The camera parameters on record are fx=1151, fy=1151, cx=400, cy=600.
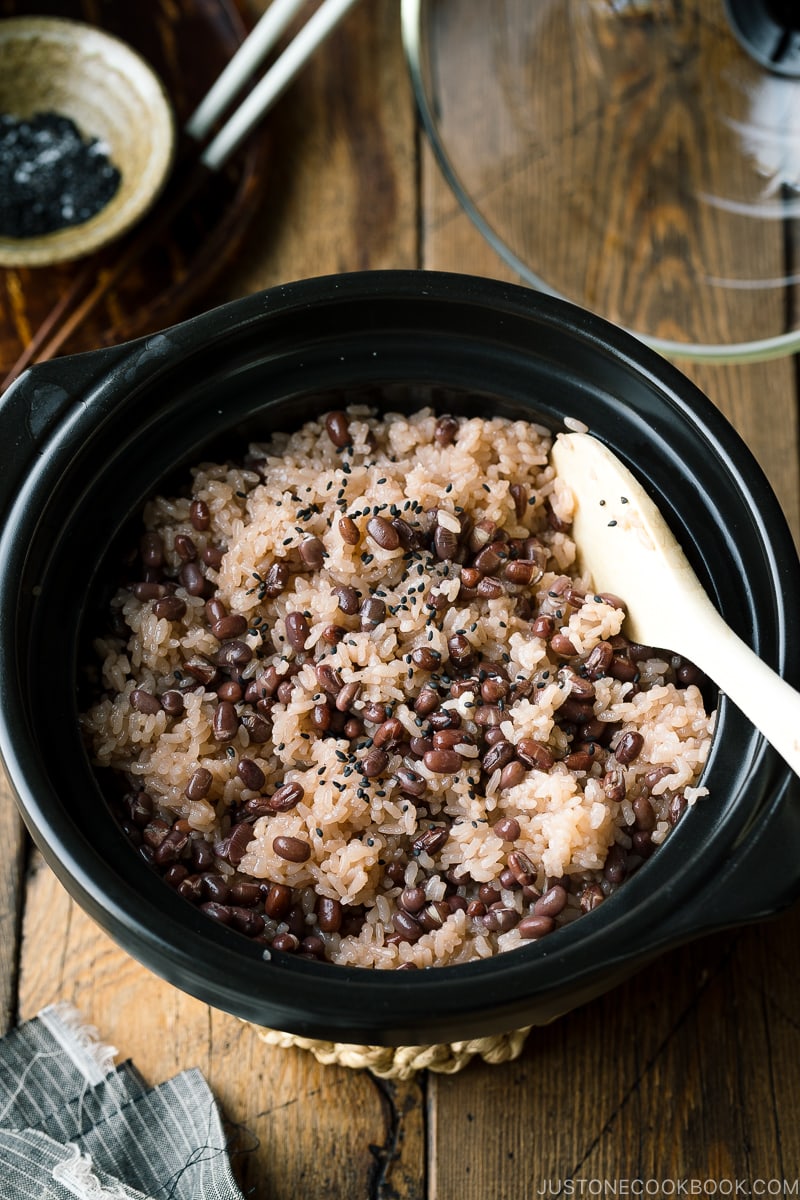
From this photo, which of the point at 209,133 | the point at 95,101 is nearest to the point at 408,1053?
the point at 209,133

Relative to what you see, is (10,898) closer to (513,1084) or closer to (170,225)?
(513,1084)

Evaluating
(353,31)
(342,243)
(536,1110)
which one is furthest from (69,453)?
(353,31)

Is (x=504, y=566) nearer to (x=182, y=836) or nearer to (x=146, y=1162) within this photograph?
(x=182, y=836)

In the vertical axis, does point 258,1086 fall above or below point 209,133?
below

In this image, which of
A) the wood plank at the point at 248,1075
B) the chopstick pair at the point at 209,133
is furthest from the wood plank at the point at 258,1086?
the chopstick pair at the point at 209,133

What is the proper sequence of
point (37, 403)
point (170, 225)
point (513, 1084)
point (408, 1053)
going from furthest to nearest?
point (170, 225)
point (513, 1084)
point (408, 1053)
point (37, 403)

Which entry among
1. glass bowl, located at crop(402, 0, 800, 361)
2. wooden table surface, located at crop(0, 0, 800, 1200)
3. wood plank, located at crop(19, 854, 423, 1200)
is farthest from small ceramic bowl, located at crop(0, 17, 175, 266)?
wood plank, located at crop(19, 854, 423, 1200)
